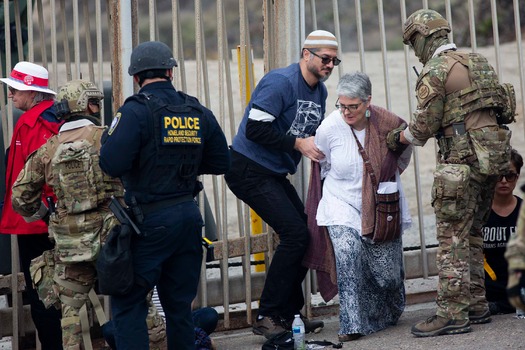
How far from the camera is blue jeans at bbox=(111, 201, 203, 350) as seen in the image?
505 centimetres

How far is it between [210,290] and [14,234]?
1.36 metres

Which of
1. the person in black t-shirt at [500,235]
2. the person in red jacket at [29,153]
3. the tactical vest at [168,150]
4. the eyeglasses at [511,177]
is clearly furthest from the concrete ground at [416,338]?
the tactical vest at [168,150]

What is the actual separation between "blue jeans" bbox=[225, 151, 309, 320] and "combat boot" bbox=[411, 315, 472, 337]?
795mm

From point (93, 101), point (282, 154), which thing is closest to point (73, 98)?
point (93, 101)

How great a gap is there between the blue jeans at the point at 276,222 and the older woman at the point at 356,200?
135 mm

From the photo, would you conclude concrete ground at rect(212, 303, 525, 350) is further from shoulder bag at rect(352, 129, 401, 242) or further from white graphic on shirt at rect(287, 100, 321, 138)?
white graphic on shirt at rect(287, 100, 321, 138)

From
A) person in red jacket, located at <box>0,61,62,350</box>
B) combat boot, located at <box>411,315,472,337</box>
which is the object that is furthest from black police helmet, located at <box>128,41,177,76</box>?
combat boot, located at <box>411,315,472,337</box>

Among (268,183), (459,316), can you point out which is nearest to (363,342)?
(459,316)

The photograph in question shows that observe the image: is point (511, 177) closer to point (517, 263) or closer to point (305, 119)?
point (305, 119)

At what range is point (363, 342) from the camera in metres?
6.00

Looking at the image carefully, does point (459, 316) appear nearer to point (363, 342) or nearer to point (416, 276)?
point (363, 342)

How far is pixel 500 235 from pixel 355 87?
135 cm

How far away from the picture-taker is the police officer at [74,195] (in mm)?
5324

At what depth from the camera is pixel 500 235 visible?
6391mm
